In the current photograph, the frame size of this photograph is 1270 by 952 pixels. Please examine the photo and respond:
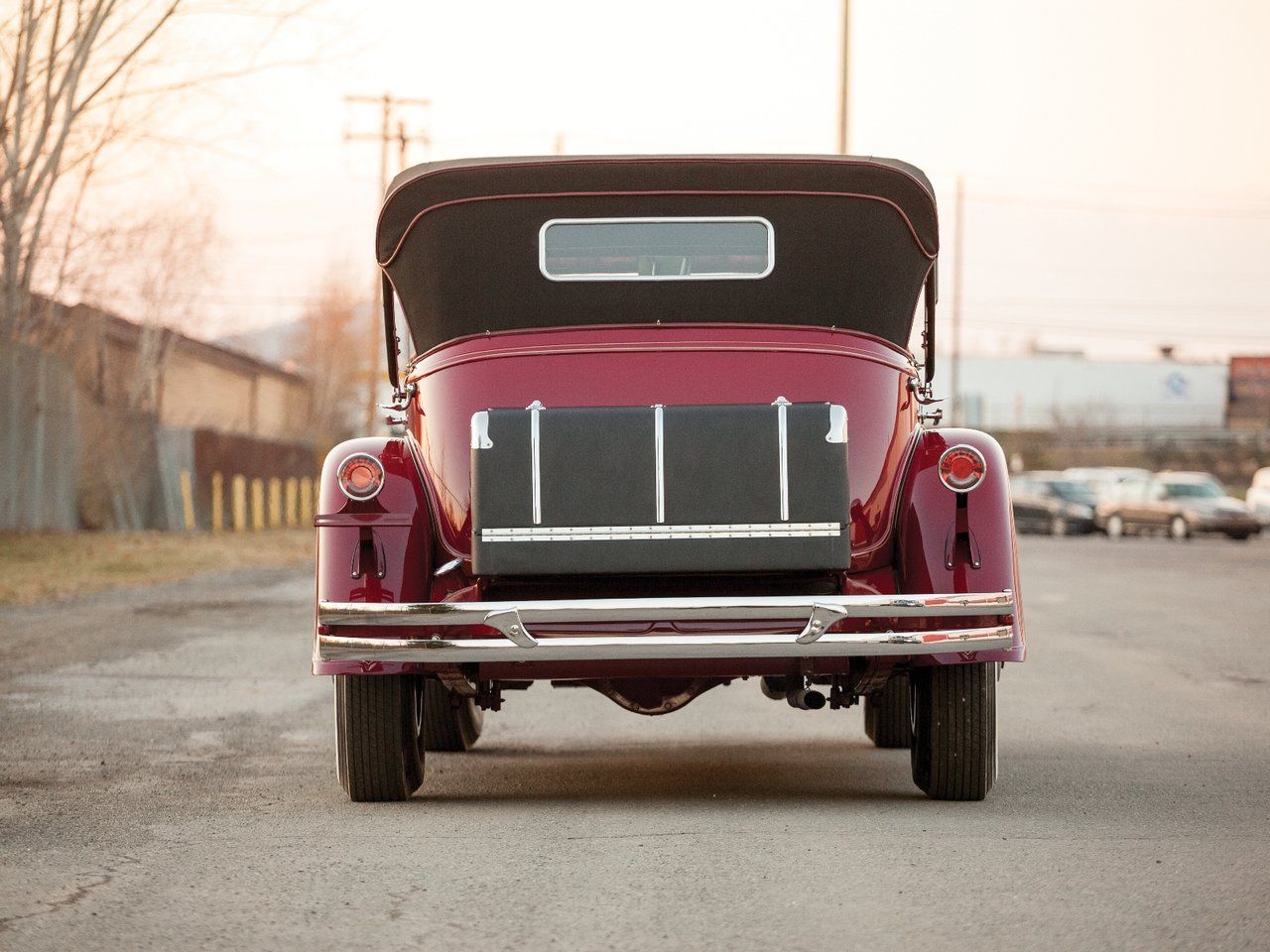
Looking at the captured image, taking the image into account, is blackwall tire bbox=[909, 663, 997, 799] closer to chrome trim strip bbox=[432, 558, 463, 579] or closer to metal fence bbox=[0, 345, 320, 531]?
chrome trim strip bbox=[432, 558, 463, 579]

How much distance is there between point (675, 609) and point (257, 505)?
1333 inches

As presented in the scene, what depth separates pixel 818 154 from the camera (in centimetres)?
655

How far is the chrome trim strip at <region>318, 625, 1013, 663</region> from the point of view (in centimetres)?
571

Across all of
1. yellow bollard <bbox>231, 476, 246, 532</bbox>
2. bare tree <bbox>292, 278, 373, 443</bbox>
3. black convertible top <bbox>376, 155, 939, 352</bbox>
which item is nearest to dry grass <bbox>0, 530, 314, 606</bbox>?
yellow bollard <bbox>231, 476, 246, 532</bbox>

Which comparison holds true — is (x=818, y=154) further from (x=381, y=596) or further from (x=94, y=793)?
(x=94, y=793)

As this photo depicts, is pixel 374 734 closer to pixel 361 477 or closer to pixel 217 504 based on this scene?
pixel 361 477

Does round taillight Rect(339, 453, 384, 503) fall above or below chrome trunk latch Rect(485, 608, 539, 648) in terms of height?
above

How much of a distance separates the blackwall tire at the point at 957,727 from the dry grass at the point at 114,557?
12306 mm

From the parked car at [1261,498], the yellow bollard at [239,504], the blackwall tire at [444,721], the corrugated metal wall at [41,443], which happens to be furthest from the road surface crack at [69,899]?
the parked car at [1261,498]

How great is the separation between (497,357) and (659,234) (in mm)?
821

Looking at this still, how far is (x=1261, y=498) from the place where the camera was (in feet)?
165

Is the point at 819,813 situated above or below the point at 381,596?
below

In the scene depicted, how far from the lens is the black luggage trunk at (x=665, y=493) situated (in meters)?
5.82

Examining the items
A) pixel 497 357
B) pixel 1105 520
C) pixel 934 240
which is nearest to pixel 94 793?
pixel 497 357
